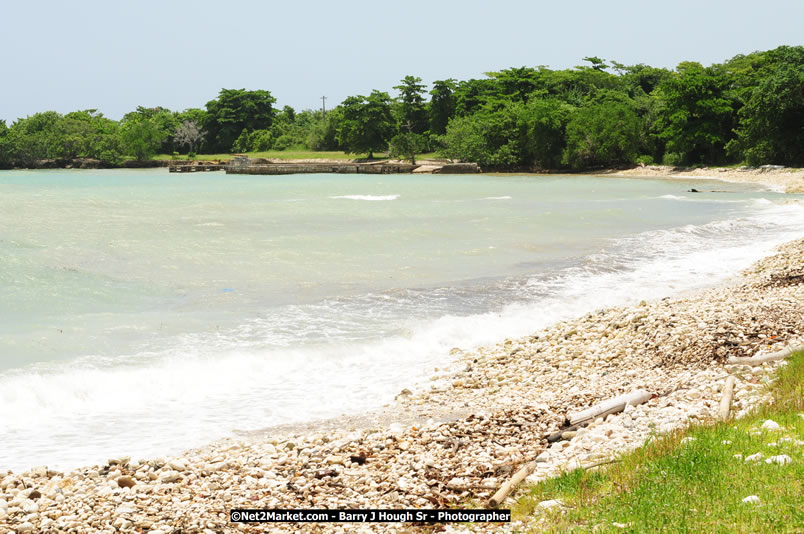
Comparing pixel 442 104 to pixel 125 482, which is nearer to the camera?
pixel 125 482

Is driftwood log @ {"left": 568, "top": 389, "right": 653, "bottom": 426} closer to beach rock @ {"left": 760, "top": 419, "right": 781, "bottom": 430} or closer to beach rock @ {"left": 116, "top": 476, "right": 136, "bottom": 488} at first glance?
beach rock @ {"left": 760, "top": 419, "right": 781, "bottom": 430}

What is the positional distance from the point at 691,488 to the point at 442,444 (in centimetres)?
240

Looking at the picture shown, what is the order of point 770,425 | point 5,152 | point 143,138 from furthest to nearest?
point 5,152, point 143,138, point 770,425

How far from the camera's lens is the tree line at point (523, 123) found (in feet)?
180

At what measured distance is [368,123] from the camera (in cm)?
8794

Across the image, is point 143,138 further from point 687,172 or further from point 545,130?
point 687,172

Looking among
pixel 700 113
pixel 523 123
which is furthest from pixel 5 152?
pixel 700 113

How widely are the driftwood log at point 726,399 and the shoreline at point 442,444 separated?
0.12 m

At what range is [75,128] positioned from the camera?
11056 centimetres

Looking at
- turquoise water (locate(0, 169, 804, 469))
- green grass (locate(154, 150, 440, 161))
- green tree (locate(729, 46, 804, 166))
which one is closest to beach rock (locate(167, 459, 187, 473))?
turquoise water (locate(0, 169, 804, 469))

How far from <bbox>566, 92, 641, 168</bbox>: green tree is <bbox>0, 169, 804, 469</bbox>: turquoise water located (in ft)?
105

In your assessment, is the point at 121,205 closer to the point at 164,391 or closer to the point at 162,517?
the point at 164,391

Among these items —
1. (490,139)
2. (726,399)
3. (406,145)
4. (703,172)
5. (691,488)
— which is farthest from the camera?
(406,145)

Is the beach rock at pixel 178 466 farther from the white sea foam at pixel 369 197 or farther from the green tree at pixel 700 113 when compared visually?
the green tree at pixel 700 113
